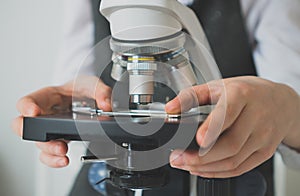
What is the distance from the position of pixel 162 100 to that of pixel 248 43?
0.98 ft

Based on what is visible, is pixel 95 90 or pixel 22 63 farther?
pixel 22 63

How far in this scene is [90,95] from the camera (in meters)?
0.44

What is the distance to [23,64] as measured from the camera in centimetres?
96

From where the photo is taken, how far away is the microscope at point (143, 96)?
0.32 meters

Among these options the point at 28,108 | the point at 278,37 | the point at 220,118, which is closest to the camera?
the point at 220,118

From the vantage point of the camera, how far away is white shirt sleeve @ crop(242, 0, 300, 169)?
583 millimetres

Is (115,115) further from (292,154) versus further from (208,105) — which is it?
(292,154)

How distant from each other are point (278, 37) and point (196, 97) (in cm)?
32

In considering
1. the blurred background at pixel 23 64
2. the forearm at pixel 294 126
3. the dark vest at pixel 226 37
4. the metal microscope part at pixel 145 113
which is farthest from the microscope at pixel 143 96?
the blurred background at pixel 23 64

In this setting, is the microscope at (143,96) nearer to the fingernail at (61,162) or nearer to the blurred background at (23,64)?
the fingernail at (61,162)

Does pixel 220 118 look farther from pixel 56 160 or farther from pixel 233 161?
pixel 56 160

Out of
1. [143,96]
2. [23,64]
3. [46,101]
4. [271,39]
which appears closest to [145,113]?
[143,96]

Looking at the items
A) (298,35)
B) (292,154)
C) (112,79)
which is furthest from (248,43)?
(112,79)

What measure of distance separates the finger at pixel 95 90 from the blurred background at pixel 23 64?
532 mm
